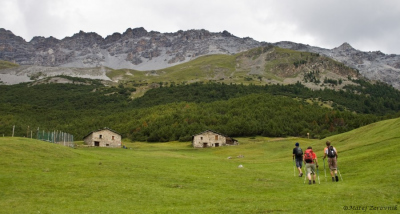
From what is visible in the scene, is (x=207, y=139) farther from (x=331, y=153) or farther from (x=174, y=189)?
(x=174, y=189)

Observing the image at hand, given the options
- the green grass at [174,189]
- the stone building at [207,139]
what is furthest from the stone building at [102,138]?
the green grass at [174,189]

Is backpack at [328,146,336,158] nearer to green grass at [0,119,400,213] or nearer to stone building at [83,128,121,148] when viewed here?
green grass at [0,119,400,213]

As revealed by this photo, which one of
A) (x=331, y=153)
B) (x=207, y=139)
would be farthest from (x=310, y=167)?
(x=207, y=139)

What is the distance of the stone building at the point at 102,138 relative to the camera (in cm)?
10075

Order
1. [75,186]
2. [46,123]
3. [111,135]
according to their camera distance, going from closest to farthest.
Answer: [75,186], [111,135], [46,123]

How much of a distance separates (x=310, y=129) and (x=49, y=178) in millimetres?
138628

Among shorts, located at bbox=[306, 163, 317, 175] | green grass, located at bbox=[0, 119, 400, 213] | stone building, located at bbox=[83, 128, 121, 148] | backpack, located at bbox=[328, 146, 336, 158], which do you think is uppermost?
stone building, located at bbox=[83, 128, 121, 148]

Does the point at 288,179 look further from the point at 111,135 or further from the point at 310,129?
the point at 310,129

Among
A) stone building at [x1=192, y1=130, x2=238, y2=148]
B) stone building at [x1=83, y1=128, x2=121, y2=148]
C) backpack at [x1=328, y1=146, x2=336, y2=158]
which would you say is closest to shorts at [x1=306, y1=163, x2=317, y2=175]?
backpack at [x1=328, y1=146, x2=336, y2=158]

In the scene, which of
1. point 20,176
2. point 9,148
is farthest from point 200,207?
point 9,148

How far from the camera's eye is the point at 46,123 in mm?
188375

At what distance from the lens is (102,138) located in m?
102

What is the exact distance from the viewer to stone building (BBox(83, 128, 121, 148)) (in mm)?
100750

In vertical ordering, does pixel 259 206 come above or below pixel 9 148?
below
